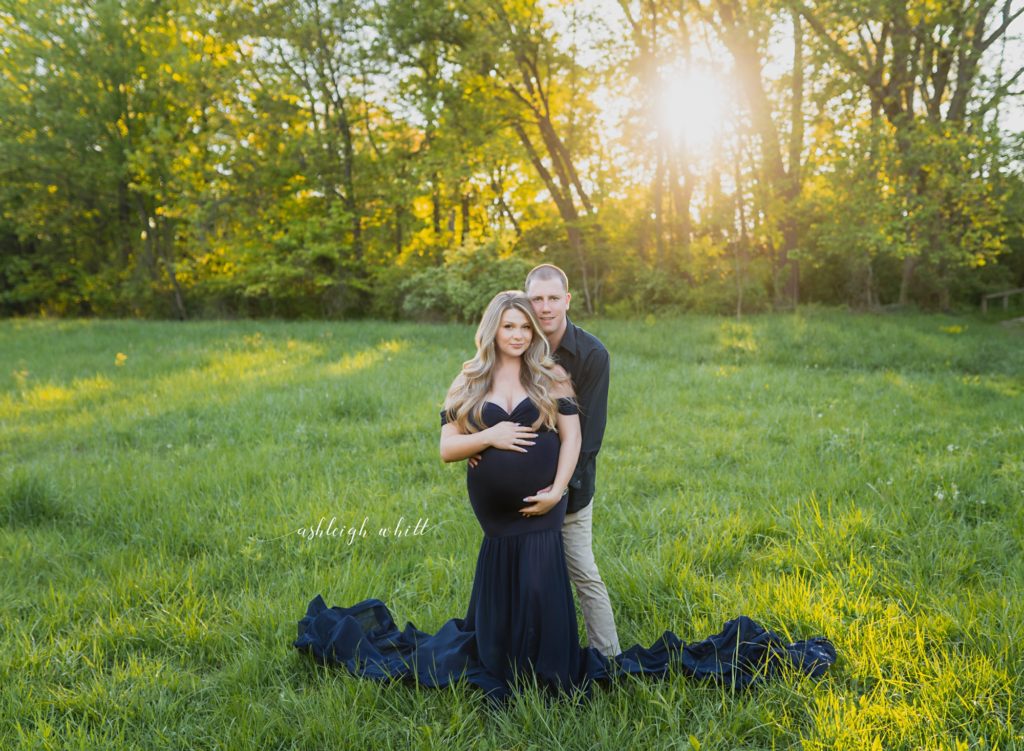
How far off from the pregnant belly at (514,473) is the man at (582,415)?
28 cm

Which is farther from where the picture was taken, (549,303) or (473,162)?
(473,162)

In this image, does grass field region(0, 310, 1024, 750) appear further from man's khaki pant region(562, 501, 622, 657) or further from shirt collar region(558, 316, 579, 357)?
shirt collar region(558, 316, 579, 357)

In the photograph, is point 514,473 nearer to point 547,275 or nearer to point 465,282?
point 547,275

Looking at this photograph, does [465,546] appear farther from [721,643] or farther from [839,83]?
[839,83]

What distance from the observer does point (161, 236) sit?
91.4 feet

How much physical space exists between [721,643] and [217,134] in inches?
1017

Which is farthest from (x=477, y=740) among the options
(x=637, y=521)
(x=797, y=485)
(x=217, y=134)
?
(x=217, y=134)

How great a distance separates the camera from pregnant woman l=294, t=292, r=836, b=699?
2898 mm

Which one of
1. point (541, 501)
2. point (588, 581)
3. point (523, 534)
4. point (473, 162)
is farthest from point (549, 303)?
point (473, 162)

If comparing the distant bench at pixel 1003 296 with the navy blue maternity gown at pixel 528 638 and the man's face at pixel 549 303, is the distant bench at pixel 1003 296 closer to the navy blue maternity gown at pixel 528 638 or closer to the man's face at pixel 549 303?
the navy blue maternity gown at pixel 528 638

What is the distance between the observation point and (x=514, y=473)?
2863 mm

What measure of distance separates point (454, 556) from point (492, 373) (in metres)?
Result: 1.88

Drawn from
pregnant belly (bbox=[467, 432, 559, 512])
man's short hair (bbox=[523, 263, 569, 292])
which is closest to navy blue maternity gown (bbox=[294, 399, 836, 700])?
pregnant belly (bbox=[467, 432, 559, 512])

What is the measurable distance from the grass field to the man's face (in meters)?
1.63
